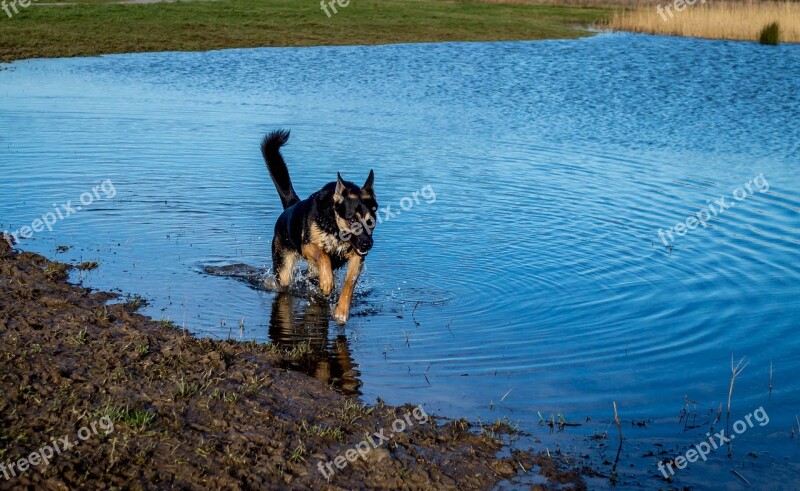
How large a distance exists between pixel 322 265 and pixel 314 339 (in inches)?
46.5

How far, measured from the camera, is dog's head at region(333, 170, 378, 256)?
352 inches

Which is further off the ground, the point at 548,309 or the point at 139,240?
the point at 139,240

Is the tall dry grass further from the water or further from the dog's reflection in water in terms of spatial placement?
the dog's reflection in water

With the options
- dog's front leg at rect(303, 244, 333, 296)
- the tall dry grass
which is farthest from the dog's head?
the tall dry grass

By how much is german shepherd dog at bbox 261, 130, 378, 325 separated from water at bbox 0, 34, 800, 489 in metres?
0.40

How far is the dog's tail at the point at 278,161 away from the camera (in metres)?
10.5

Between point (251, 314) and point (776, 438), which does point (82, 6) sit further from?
point (776, 438)

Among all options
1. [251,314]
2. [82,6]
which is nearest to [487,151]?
[251,314]

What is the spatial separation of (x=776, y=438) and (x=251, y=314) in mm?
4885

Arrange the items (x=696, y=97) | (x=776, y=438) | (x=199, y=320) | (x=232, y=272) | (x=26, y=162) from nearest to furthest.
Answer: (x=776, y=438) → (x=199, y=320) → (x=232, y=272) → (x=26, y=162) → (x=696, y=97)

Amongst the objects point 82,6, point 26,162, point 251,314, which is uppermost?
point 82,6

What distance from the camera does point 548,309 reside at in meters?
9.41

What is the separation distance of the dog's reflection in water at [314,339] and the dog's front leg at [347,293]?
6.5 inches

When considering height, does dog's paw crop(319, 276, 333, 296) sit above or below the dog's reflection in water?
above
